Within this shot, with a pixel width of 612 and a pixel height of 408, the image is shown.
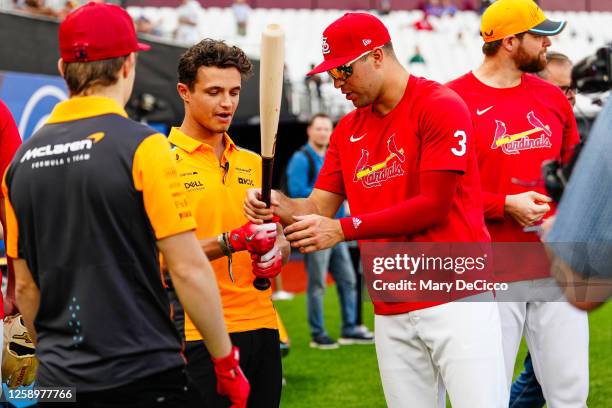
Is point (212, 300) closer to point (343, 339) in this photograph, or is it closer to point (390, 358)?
point (390, 358)

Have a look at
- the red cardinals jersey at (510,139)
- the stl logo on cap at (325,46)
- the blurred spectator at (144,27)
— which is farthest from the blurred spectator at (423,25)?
the stl logo on cap at (325,46)

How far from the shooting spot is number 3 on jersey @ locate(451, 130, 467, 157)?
3.67 m

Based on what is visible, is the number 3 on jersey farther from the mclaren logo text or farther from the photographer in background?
the photographer in background

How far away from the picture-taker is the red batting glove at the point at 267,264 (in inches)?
149

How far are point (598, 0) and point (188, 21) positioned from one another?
1239 centimetres

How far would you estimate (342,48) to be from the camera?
3861 mm

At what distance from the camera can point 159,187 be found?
2.77 metres

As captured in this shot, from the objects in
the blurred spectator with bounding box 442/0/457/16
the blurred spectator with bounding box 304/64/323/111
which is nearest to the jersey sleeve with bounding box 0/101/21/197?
the blurred spectator with bounding box 304/64/323/111

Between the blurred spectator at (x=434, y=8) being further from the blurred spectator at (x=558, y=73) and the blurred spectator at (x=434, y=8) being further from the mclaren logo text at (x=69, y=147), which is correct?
the mclaren logo text at (x=69, y=147)

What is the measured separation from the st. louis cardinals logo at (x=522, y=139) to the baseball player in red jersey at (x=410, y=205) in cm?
65

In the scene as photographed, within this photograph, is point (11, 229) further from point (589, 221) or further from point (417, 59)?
point (417, 59)

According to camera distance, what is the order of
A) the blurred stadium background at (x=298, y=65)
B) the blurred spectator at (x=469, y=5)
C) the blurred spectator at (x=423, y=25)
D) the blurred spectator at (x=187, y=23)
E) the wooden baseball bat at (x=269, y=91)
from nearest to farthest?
1. the wooden baseball bat at (x=269, y=91)
2. the blurred stadium background at (x=298, y=65)
3. the blurred spectator at (x=187, y=23)
4. the blurred spectator at (x=423, y=25)
5. the blurred spectator at (x=469, y=5)

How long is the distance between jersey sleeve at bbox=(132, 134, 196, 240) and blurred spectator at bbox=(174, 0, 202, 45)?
15.6 meters

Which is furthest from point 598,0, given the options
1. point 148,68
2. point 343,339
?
point 343,339
